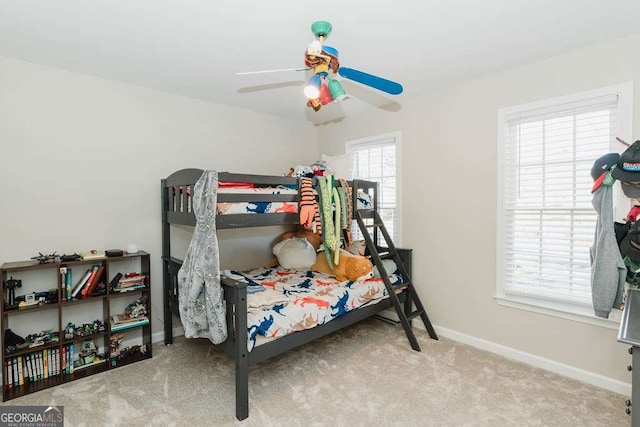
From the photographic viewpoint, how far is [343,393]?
2240 mm

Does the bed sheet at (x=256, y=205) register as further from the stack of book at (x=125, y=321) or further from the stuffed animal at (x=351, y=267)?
the stack of book at (x=125, y=321)

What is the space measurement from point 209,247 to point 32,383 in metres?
1.67

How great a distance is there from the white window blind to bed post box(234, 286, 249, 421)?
219cm

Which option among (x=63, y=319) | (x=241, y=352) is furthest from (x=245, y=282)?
(x=63, y=319)

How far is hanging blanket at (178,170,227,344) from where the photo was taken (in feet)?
6.98

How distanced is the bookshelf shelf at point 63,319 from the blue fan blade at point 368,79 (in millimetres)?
2255

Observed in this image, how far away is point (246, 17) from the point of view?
6.18ft

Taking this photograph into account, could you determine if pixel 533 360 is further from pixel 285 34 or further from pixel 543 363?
pixel 285 34

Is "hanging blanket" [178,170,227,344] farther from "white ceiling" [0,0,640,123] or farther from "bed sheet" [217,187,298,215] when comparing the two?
"white ceiling" [0,0,640,123]

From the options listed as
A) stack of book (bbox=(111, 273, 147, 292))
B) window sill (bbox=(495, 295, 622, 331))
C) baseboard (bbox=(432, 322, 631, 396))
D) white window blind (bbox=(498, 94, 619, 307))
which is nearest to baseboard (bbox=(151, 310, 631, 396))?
baseboard (bbox=(432, 322, 631, 396))

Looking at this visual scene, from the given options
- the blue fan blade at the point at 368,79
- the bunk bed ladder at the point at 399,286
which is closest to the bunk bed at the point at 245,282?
the bunk bed ladder at the point at 399,286

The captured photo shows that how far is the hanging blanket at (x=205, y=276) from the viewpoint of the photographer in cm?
213

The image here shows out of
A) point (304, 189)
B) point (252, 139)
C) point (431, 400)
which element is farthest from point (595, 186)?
point (252, 139)

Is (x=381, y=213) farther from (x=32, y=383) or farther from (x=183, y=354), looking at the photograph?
(x=32, y=383)
